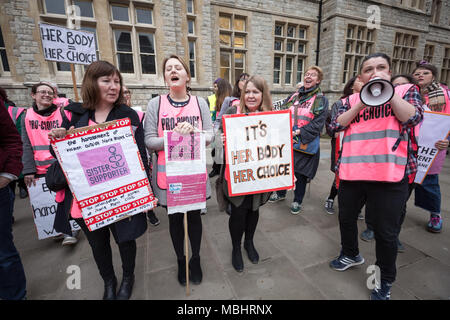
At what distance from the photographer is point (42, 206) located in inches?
94.5

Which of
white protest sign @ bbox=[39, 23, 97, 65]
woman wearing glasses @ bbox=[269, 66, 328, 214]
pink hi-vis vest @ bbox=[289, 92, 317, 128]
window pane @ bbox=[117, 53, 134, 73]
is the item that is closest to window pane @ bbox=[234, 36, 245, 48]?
window pane @ bbox=[117, 53, 134, 73]

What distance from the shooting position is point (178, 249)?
191 cm

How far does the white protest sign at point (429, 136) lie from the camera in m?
2.28

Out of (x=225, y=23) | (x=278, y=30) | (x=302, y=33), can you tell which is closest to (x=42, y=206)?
(x=225, y=23)

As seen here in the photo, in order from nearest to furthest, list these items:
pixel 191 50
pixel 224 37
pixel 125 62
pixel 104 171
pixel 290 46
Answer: pixel 104 171, pixel 125 62, pixel 191 50, pixel 224 37, pixel 290 46

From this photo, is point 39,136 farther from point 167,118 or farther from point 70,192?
point 167,118

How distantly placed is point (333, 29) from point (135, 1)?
9115 mm

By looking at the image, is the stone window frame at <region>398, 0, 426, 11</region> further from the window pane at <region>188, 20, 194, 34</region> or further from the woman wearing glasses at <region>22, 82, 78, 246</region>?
the woman wearing glasses at <region>22, 82, 78, 246</region>

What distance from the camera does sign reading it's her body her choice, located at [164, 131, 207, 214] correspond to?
162cm

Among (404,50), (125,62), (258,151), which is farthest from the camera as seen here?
(404,50)

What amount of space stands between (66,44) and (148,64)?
5.21 metres

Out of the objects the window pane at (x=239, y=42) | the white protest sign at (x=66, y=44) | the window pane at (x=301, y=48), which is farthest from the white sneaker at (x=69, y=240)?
the window pane at (x=301, y=48)

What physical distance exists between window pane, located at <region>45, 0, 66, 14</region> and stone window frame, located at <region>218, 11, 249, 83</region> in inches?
222

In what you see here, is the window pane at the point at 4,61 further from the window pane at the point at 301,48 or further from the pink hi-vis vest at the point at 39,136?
the window pane at the point at 301,48
